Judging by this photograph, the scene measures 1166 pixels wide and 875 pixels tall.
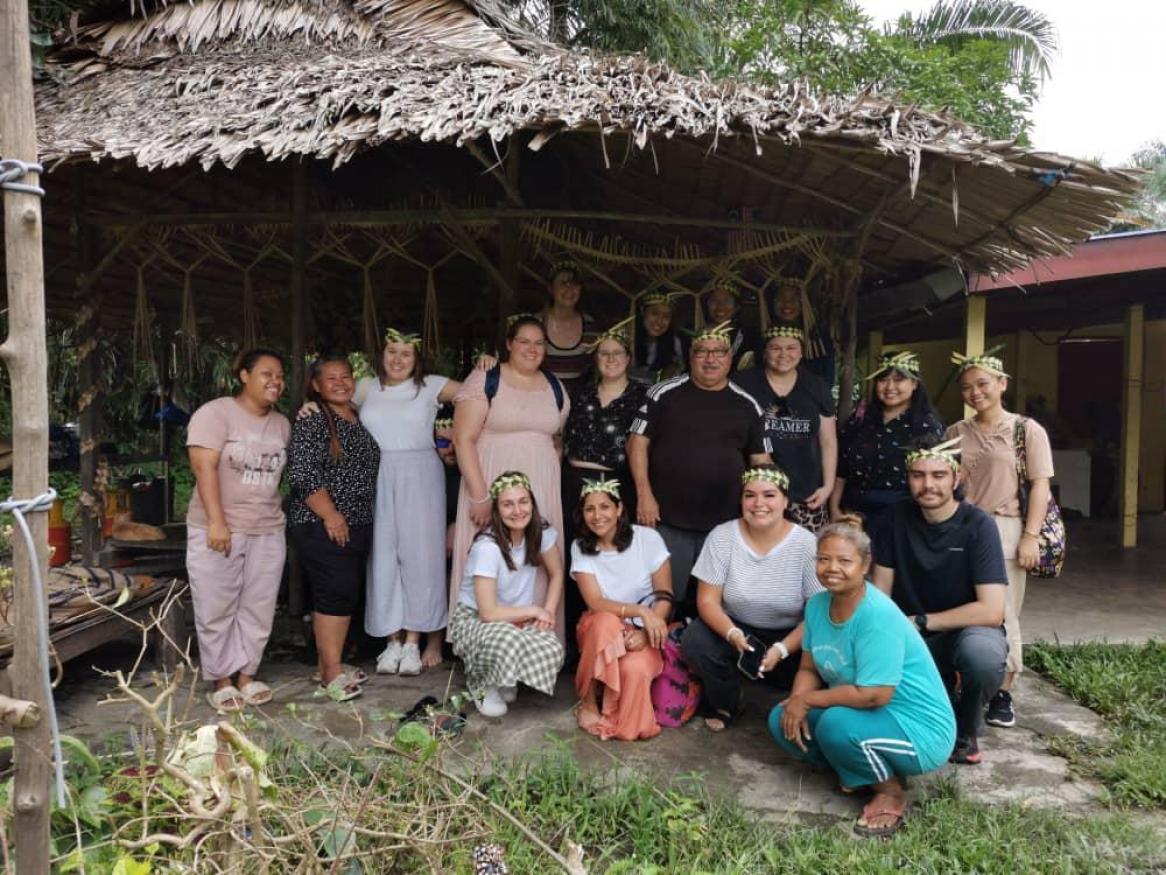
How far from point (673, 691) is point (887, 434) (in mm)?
1490

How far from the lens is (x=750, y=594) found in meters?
3.28

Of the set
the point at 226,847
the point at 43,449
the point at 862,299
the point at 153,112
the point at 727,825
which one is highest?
the point at 153,112

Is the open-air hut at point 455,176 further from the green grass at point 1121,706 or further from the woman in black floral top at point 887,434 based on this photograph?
the green grass at point 1121,706

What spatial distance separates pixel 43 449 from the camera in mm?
1574

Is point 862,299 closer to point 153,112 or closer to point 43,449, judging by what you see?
point 153,112

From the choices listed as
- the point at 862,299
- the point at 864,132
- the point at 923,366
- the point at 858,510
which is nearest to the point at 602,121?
the point at 864,132

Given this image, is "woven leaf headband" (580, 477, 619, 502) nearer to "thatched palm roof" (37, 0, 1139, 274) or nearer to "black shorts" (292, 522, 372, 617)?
"black shorts" (292, 522, 372, 617)

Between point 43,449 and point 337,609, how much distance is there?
Result: 7.30ft

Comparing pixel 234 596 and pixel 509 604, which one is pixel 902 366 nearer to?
pixel 509 604

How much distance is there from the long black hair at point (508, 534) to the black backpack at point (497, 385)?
15.0 inches

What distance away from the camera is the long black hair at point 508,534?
352cm

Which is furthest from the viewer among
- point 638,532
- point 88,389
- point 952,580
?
point 88,389

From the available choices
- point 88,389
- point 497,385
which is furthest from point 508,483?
point 88,389

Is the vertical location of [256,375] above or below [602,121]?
below
